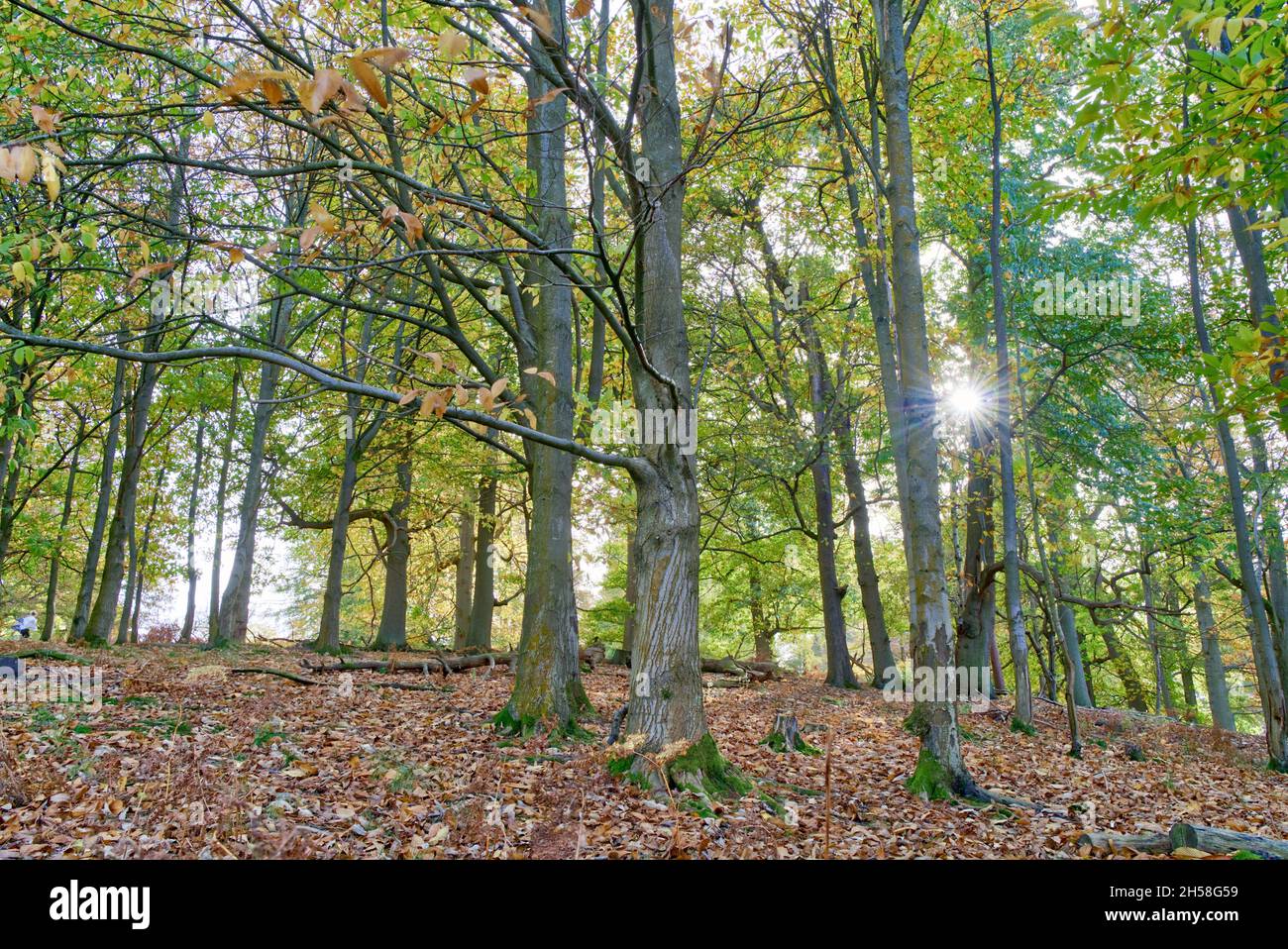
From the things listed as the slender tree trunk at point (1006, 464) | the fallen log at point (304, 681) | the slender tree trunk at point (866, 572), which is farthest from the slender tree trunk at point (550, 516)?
the slender tree trunk at point (866, 572)

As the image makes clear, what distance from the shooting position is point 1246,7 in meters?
3.15

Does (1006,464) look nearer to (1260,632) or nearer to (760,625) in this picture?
(1260,632)

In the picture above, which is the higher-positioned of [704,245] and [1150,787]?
[704,245]

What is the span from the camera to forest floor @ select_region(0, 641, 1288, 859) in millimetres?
4062

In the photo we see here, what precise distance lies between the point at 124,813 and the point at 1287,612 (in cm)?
1261

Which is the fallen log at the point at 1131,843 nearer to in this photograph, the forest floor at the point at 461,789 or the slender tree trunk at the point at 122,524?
the forest floor at the point at 461,789

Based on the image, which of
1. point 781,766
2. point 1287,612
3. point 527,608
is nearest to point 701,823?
point 781,766

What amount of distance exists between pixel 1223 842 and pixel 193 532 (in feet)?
82.5

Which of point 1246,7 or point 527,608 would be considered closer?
point 1246,7

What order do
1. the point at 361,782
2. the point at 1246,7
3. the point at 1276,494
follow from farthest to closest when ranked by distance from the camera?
the point at 1276,494 < the point at 361,782 < the point at 1246,7

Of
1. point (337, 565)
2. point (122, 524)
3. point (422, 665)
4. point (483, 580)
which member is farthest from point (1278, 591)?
point (122, 524)

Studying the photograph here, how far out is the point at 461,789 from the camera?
5.19 meters
